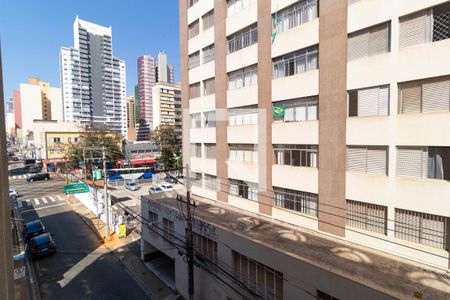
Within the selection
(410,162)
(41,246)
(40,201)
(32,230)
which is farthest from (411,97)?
(40,201)

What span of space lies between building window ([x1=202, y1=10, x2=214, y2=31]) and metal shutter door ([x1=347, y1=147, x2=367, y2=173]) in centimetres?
1317

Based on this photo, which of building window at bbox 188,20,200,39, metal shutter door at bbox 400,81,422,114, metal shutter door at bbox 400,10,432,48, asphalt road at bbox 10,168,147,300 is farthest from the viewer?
building window at bbox 188,20,200,39

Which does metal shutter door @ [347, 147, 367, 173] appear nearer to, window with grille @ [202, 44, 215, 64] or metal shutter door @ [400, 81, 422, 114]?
metal shutter door @ [400, 81, 422, 114]

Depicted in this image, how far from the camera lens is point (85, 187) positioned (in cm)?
2347

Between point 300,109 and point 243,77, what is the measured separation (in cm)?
472

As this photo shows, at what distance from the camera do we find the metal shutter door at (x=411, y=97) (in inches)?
347

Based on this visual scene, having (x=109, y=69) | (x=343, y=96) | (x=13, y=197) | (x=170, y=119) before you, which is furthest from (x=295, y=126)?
(x=109, y=69)

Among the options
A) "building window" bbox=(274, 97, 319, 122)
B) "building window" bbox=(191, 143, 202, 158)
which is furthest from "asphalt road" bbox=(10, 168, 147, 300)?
"building window" bbox=(274, 97, 319, 122)

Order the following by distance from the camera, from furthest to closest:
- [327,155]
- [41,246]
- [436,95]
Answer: [41,246]
[327,155]
[436,95]

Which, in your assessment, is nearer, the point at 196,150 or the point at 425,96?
the point at 425,96

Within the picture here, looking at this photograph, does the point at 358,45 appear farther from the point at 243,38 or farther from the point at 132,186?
the point at 132,186

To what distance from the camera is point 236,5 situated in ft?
51.0

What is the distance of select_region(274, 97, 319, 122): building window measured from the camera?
1183 cm

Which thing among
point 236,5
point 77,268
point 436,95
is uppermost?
point 236,5
